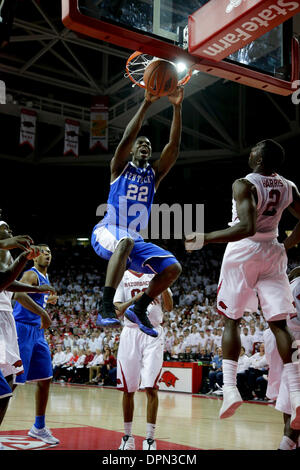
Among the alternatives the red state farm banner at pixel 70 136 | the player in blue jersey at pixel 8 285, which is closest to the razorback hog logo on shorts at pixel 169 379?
the player in blue jersey at pixel 8 285

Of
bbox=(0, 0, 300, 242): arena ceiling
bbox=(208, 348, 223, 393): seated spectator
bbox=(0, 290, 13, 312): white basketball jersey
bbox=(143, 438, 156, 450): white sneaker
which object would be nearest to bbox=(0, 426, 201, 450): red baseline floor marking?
bbox=(143, 438, 156, 450): white sneaker

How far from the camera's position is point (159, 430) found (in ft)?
22.7

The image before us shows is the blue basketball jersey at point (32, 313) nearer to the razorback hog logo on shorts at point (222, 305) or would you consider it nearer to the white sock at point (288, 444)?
the razorback hog logo on shorts at point (222, 305)

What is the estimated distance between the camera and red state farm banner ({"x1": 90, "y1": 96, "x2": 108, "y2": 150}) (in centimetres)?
1984

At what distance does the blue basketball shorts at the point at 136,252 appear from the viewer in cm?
439

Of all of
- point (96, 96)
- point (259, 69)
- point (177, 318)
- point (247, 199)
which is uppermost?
point (96, 96)

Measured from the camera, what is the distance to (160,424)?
24.7ft

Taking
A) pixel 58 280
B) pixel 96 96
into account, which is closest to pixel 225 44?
pixel 96 96

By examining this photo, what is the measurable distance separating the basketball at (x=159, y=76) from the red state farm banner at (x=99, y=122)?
1558 cm

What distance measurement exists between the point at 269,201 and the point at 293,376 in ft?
4.44

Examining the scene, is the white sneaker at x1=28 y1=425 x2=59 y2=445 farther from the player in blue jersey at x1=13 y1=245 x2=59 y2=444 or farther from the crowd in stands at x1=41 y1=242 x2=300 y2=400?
the crowd in stands at x1=41 y1=242 x2=300 y2=400

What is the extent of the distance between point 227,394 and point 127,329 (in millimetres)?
2254

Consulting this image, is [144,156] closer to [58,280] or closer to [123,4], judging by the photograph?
[123,4]

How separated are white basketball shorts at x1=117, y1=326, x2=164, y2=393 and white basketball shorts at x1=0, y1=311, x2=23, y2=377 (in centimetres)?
116
